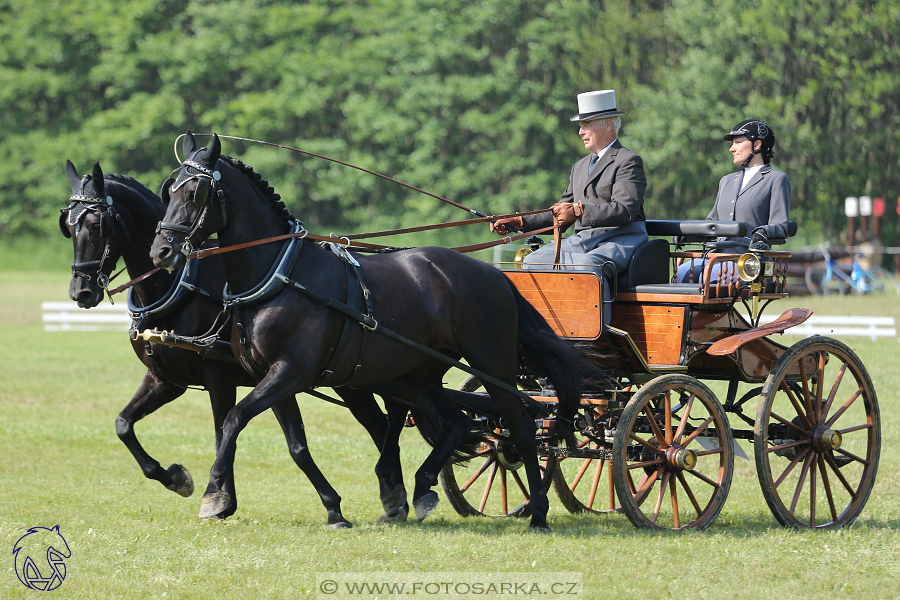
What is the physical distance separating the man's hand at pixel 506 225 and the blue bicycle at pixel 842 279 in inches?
703

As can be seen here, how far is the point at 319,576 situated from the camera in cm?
490

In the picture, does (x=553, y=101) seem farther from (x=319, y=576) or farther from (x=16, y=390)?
(x=319, y=576)

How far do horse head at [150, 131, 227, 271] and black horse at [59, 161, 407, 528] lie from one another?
93 cm

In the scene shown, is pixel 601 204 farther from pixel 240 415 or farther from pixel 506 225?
pixel 240 415

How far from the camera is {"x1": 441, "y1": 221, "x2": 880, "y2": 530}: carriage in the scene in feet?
20.2

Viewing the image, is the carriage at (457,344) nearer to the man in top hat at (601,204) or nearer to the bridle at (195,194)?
the bridle at (195,194)

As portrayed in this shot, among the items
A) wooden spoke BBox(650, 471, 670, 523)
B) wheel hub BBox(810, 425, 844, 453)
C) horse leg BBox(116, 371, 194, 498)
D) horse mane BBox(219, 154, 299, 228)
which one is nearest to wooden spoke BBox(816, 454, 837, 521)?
wheel hub BBox(810, 425, 844, 453)

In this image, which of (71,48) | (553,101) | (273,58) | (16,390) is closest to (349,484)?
(16,390)

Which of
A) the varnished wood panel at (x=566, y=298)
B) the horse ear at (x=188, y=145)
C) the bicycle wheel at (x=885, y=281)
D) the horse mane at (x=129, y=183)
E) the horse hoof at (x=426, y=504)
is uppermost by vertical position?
the horse ear at (x=188, y=145)

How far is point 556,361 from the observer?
6.30m

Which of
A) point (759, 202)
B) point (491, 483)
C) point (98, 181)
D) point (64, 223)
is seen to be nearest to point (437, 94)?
point (759, 202)

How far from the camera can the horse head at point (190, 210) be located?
5375 mm

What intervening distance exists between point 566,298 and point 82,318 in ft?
56.3
